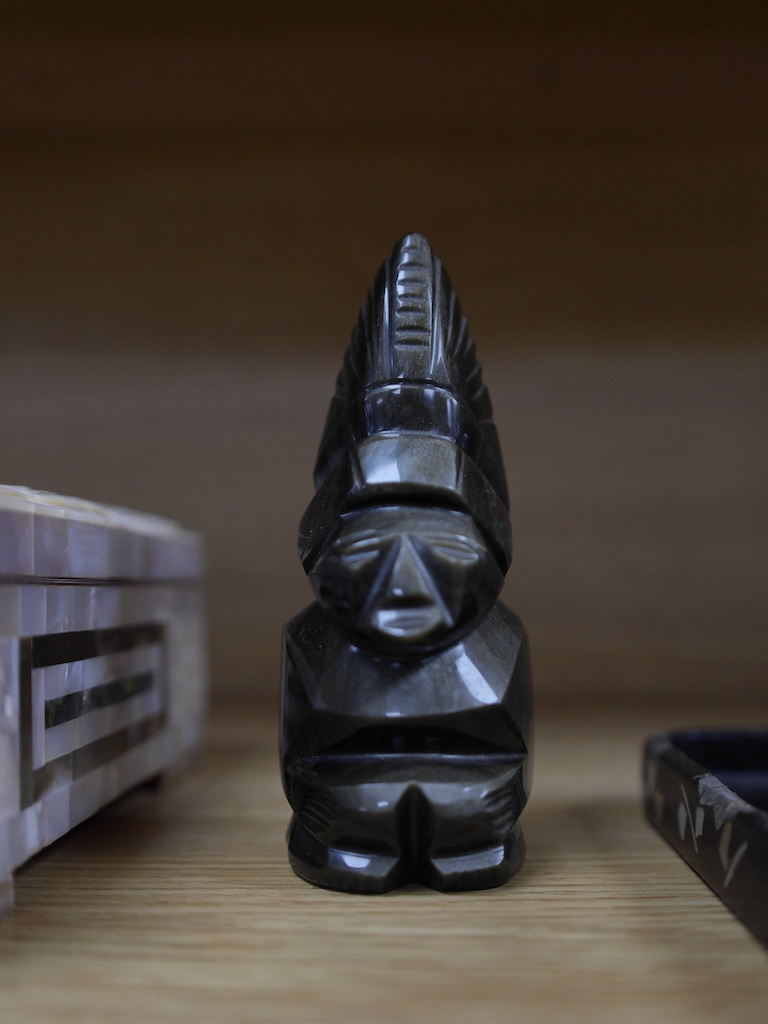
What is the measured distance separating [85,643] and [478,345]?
2.47ft

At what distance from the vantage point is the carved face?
24.3 inches

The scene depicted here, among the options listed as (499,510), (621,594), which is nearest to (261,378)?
(621,594)

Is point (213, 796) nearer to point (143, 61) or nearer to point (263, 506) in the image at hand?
point (263, 506)

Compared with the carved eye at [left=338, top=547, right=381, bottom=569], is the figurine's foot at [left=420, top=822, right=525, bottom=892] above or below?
below

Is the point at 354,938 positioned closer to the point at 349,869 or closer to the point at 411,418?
the point at 349,869

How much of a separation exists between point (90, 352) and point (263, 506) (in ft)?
1.05

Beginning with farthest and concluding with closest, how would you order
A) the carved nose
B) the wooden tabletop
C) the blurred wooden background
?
the blurred wooden background → the carved nose → the wooden tabletop

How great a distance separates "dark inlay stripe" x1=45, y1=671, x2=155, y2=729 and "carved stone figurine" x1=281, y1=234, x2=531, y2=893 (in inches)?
6.4

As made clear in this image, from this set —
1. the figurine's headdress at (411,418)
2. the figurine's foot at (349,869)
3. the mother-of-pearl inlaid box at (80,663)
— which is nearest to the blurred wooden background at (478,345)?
the mother-of-pearl inlaid box at (80,663)

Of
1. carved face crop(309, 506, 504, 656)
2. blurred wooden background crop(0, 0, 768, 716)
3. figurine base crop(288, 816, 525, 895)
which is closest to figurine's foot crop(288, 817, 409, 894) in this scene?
figurine base crop(288, 816, 525, 895)

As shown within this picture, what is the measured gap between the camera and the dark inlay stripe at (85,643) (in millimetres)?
665

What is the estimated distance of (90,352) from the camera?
1331mm

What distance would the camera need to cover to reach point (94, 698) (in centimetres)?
76

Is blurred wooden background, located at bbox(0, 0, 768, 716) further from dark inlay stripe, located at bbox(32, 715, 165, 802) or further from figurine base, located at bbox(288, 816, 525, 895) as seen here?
figurine base, located at bbox(288, 816, 525, 895)
